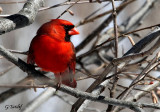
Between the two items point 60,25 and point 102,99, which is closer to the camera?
point 102,99

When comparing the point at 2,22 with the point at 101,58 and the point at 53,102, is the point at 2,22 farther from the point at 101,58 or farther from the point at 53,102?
the point at 53,102

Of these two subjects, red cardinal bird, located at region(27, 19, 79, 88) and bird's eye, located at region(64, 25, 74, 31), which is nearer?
red cardinal bird, located at region(27, 19, 79, 88)

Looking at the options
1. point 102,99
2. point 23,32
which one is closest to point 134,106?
point 102,99

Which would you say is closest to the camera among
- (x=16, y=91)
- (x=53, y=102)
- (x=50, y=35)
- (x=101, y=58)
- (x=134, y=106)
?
(x=134, y=106)

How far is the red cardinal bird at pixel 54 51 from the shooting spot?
2602 millimetres

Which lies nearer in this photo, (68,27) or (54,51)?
(54,51)

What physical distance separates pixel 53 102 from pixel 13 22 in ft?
6.68

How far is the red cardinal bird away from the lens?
260cm

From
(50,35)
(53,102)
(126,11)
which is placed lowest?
(53,102)

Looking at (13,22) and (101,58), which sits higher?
(13,22)

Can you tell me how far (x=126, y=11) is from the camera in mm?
5066

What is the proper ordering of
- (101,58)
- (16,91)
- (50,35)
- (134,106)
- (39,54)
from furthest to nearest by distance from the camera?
1. (101,58)
2. (16,91)
3. (50,35)
4. (39,54)
5. (134,106)

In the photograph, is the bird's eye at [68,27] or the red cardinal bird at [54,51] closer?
the red cardinal bird at [54,51]

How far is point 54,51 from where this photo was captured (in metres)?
2.64
